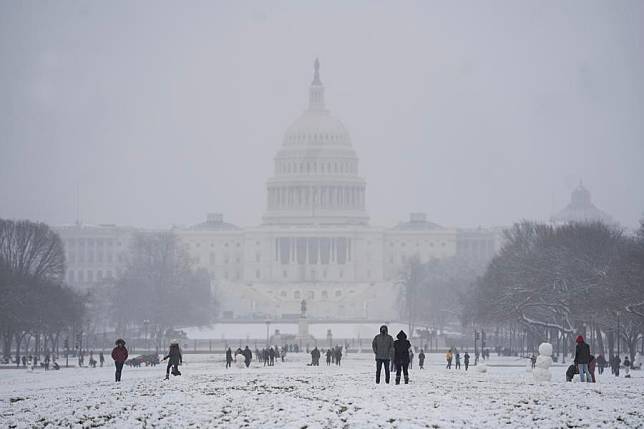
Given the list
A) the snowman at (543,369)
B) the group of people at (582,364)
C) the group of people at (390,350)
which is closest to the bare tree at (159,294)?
the group of people at (582,364)

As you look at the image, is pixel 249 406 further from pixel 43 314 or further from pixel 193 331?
pixel 193 331

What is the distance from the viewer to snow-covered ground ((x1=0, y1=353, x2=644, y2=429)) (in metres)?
39.7

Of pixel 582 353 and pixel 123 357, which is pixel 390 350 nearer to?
pixel 582 353

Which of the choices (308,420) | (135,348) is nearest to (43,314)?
(135,348)

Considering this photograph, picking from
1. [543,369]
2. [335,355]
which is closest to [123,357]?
[543,369]

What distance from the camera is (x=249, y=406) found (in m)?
42.2

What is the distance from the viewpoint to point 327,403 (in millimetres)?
42188

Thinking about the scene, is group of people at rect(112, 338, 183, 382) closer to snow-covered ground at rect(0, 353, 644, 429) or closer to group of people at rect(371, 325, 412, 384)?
snow-covered ground at rect(0, 353, 644, 429)

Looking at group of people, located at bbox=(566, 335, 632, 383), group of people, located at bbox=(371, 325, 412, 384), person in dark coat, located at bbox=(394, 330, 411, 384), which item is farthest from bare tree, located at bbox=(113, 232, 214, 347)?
person in dark coat, located at bbox=(394, 330, 411, 384)

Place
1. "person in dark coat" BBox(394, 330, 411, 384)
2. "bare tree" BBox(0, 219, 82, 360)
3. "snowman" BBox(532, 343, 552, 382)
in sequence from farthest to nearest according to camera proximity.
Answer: "bare tree" BBox(0, 219, 82, 360) → "snowman" BBox(532, 343, 552, 382) → "person in dark coat" BBox(394, 330, 411, 384)

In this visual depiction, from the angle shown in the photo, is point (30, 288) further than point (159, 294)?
No

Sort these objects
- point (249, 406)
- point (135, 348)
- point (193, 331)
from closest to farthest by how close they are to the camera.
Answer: point (249, 406) → point (135, 348) → point (193, 331)

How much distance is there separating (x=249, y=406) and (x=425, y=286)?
4317 inches

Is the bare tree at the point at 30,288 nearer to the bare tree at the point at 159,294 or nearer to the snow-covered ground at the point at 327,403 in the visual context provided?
the bare tree at the point at 159,294
